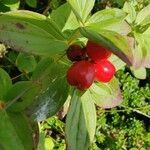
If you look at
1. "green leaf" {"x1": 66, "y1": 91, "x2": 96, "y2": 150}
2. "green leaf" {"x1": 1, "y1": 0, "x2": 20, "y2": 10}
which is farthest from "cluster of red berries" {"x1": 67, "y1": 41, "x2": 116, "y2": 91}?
"green leaf" {"x1": 1, "y1": 0, "x2": 20, "y2": 10}

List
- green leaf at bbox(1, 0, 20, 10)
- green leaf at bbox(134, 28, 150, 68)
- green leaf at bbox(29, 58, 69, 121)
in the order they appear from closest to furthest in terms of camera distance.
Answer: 1. green leaf at bbox(134, 28, 150, 68)
2. green leaf at bbox(29, 58, 69, 121)
3. green leaf at bbox(1, 0, 20, 10)

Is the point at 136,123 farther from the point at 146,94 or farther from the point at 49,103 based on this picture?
the point at 49,103

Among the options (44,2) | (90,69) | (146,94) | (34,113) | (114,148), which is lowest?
(114,148)

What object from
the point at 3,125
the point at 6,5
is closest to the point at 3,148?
the point at 3,125

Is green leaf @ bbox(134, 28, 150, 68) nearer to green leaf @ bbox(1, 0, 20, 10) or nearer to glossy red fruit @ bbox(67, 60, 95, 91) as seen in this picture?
glossy red fruit @ bbox(67, 60, 95, 91)

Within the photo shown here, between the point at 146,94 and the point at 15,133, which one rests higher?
the point at 15,133

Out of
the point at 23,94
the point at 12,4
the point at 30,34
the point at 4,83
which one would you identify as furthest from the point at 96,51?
the point at 12,4

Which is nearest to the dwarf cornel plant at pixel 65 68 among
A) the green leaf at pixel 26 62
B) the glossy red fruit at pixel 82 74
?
the glossy red fruit at pixel 82 74
